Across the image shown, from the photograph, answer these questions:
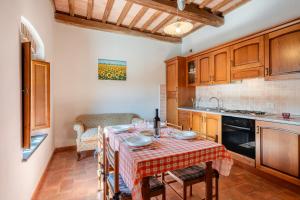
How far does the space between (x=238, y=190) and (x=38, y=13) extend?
11.4 ft

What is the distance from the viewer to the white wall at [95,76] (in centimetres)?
353

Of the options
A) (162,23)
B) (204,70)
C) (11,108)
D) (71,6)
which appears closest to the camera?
(11,108)

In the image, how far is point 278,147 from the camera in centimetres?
214

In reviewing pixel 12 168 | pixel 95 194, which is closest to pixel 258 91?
pixel 95 194

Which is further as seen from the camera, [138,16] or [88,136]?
[138,16]

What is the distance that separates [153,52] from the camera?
451 centimetres

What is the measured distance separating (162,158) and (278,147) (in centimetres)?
186

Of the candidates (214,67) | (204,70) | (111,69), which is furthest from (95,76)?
(214,67)

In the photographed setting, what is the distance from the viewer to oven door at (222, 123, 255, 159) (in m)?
2.48

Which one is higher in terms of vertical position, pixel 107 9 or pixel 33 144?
pixel 107 9

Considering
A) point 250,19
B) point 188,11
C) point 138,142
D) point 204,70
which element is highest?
point 188,11

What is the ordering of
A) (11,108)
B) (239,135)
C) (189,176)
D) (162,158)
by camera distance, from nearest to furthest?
(162,158), (11,108), (189,176), (239,135)

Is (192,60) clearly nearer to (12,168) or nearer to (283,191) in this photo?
(283,191)

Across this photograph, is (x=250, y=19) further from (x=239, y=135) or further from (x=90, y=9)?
(x=90, y=9)
